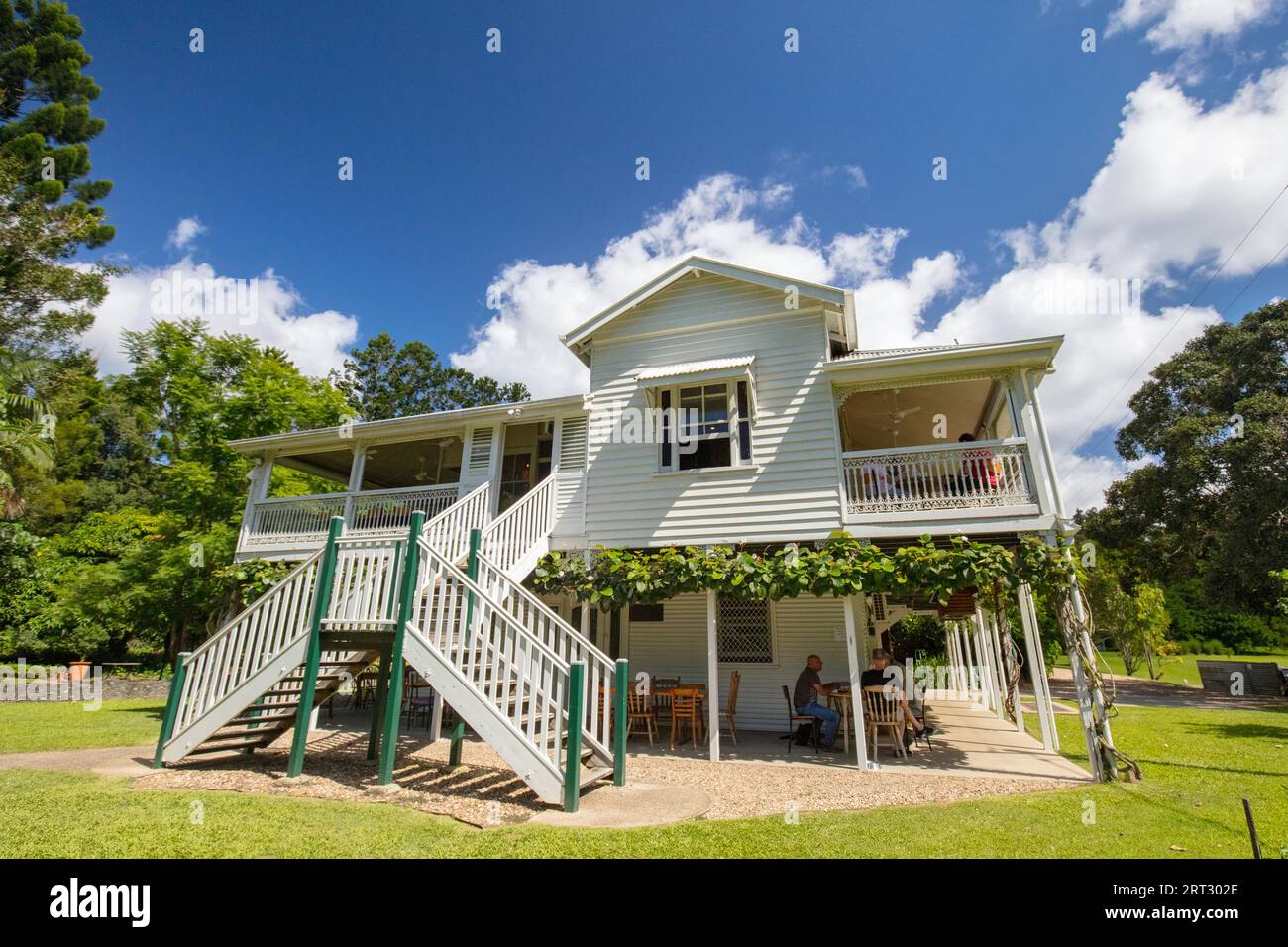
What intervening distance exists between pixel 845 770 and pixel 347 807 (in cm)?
632

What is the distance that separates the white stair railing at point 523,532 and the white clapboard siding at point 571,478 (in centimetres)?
15

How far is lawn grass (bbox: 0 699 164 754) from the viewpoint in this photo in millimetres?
9688

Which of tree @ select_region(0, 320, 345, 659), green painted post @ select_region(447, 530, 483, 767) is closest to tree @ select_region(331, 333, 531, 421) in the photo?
tree @ select_region(0, 320, 345, 659)

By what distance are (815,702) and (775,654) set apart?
2.31 metres

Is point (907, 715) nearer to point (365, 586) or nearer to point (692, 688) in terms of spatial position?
Result: point (692, 688)

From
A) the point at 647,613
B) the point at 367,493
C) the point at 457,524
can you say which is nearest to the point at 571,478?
the point at 457,524

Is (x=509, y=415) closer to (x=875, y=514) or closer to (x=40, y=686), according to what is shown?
(x=875, y=514)

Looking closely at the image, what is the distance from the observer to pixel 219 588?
15547mm

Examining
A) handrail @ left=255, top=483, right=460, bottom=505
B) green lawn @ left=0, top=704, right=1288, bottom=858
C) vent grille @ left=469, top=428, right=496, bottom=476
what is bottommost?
green lawn @ left=0, top=704, right=1288, bottom=858

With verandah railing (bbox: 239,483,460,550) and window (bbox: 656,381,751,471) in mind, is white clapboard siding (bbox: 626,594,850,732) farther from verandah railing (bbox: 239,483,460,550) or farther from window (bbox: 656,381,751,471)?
verandah railing (bbox: 239,483,460,550)

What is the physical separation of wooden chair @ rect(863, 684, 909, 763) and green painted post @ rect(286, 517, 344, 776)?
7851mm

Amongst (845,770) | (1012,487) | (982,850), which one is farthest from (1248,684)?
(982,850)

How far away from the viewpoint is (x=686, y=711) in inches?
451
